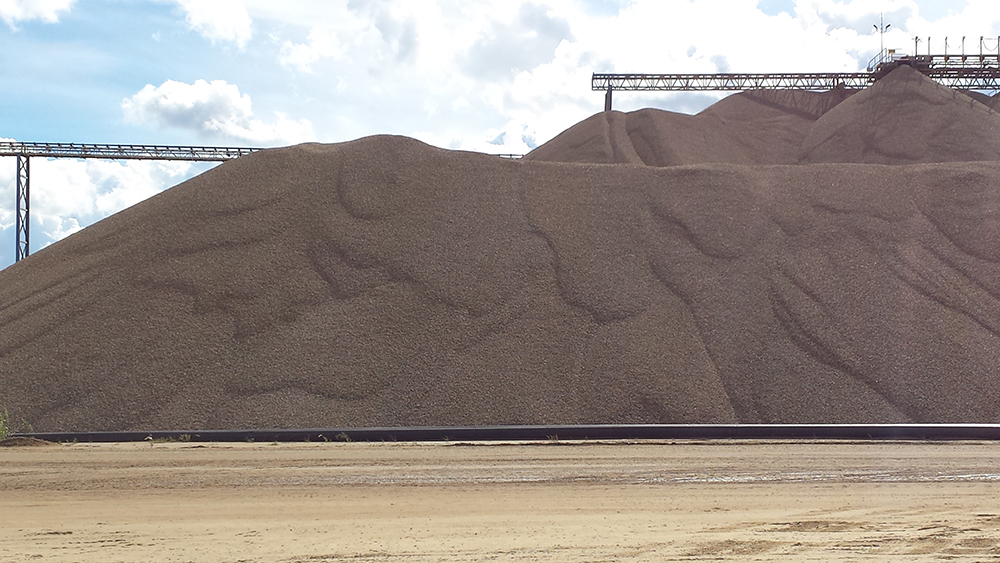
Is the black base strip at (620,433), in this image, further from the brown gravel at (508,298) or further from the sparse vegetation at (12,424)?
the sparse vegetation at (12,424)

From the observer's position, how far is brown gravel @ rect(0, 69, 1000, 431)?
618 inches

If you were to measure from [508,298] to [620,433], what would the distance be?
17.8ft

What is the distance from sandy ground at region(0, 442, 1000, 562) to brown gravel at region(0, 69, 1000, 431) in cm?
272

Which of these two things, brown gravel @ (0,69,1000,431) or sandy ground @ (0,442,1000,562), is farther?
brown gravel @ (0,69,1000,431)

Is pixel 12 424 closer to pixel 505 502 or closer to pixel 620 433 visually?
pixel 620 433

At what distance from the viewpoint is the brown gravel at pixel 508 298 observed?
15703 millimetres

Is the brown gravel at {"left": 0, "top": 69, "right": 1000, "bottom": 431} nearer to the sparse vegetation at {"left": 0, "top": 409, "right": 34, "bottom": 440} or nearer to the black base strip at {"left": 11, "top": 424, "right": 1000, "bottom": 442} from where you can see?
the sparse vegetation at {"left": 0, "top": 409, "right": 34, "bottom": 440}

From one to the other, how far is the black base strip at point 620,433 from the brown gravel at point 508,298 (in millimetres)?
827

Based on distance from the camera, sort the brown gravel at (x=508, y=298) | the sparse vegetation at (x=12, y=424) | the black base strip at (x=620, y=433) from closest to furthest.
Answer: the black base strip at (x=620, y=433), the sparse vegetation at (x=12, y=424), the brown gravel at (x=508, y=298)

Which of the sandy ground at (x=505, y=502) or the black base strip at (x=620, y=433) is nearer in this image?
the sandy ground at (x=505, y=502)

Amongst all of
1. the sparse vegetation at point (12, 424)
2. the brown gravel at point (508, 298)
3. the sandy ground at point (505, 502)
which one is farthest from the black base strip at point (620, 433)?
the sparse vegetation at point (12, 424)

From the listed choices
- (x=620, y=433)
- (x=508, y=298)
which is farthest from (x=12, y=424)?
(x=620, y=433)

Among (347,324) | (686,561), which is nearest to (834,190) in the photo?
(347,324)

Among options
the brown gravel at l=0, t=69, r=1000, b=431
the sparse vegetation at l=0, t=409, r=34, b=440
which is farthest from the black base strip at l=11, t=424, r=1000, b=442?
the sparse vegetation at l=0, t=409, r=34, b=440
